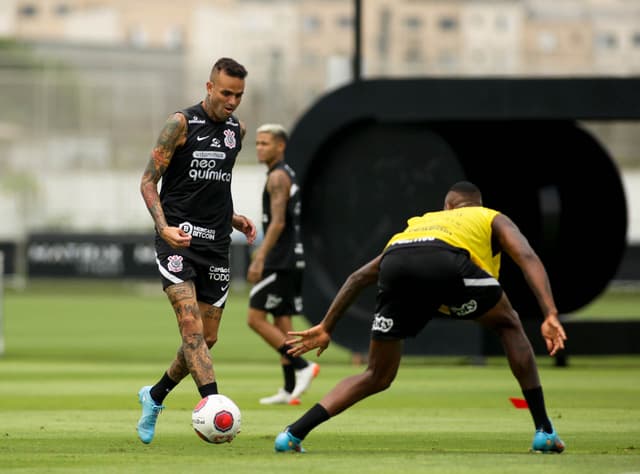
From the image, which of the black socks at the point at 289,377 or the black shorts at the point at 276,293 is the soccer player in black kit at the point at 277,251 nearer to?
the black shorts at the point at 276,293

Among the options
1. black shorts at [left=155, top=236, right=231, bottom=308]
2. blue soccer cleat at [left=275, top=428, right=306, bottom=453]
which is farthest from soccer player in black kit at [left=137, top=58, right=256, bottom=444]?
blue soccer cleat at [left=275, top=428, right=306, bottom=453]

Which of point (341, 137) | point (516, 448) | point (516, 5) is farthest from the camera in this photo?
point (516, 5)

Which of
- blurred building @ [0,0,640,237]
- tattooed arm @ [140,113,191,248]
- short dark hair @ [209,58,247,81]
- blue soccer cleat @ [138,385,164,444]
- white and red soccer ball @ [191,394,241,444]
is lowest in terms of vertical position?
blurred building @ [0,0,640,237]

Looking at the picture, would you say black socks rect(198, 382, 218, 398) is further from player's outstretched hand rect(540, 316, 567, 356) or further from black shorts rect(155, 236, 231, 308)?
player's outstretched hand rect(540, 316, 567, 356)

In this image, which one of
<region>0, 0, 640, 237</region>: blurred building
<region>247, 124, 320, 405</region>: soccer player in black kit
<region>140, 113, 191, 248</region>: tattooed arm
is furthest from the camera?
<region>0, 0, 640, 237</region>: blurred building

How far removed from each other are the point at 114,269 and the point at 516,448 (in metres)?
30.7

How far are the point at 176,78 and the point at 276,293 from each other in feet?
105

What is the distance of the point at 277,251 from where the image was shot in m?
14.3

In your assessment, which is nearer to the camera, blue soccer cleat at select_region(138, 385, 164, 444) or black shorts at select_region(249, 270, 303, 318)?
blue soccer cleat at select_region(138, 385, 164, 444)

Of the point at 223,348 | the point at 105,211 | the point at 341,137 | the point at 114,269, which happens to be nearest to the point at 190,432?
the point at 341,137

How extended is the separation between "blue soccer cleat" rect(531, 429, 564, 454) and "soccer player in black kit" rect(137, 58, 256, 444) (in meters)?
2.10

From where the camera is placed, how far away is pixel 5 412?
12.4m

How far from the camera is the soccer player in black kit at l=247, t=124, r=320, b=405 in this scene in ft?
45.8

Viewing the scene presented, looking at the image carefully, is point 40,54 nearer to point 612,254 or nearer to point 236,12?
point 236,12
